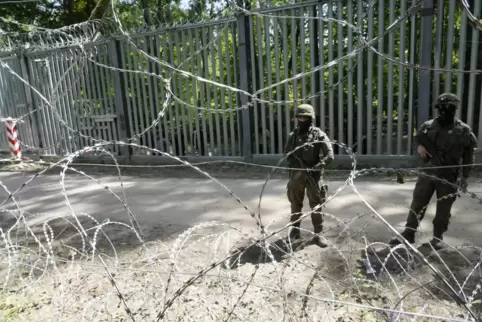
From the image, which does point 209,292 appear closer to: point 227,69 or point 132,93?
point 227,69

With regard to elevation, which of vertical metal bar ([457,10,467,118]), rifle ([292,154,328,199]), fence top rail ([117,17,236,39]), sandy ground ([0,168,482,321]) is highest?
fence top rail ([117,17,236,39])

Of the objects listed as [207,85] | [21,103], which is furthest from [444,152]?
[21,103]

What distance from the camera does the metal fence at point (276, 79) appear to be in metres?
5.69

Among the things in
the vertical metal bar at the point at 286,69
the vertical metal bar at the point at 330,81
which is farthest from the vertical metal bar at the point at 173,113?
the vertical metal bar at the point at 330,81

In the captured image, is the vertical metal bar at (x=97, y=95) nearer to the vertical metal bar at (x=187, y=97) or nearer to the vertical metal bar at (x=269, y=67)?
the vertical metal bar at (x=187, y=97)

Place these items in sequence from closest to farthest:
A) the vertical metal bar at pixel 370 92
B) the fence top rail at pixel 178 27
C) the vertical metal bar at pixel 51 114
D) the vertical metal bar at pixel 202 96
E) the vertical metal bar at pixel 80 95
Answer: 1. the vertical metal bar at pixel 370 92
2. the fence top rail at pixel 178 27
3. the vertical metal bar at pixel 202 96
4. the vertical metal bar at pixel 80 95
5. the vertical metal bar at pixel 51 114

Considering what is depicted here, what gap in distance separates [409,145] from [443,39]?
169 centimetres

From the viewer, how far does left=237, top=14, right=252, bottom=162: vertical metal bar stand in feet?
22.0

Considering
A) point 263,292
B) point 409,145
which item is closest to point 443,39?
point 409,145

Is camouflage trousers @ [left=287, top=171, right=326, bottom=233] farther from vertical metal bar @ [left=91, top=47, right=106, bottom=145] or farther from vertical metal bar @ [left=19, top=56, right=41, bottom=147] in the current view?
vertical metal bar @ [left=19, top=56, right=41, bottom=147]

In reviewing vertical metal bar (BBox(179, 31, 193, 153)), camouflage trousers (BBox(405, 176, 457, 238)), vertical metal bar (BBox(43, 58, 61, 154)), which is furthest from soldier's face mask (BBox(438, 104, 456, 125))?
vertical metal bar (BBox(43, 58, 61, 154))

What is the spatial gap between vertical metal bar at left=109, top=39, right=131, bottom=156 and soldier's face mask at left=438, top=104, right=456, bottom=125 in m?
6.66

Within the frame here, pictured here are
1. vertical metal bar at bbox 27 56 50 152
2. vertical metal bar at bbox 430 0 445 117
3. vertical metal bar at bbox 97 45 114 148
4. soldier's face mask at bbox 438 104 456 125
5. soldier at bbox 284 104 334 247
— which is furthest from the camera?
vertical metal bar at bbox 27 56 50 152

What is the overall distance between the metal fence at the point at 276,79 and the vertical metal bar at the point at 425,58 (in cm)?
2
